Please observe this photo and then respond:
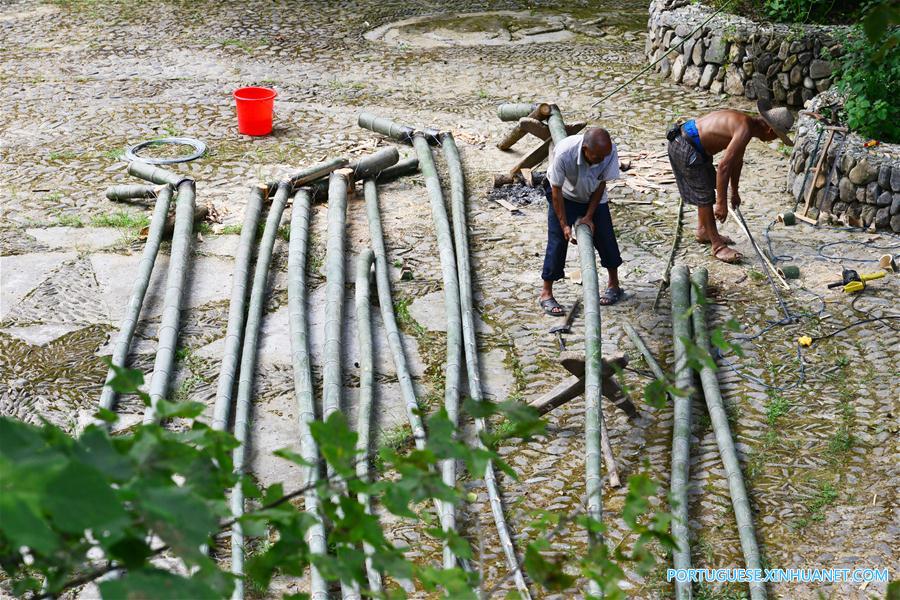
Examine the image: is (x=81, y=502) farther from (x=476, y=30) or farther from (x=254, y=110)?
(x=476, y=30)

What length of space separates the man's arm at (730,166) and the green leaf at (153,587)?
638 centimetres

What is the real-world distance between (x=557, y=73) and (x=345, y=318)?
6.50 meters

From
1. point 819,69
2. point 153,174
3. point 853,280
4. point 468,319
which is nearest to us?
point 468,319

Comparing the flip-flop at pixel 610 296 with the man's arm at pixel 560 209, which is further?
the flip-flop at pixel 610 296

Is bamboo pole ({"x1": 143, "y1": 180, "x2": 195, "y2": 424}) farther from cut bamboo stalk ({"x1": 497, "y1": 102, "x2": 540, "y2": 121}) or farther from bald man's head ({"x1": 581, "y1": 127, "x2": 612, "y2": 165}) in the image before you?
cut bamboo stalk ({"x1": 497, "y1": 102, "x2": 540, "y2": 121})

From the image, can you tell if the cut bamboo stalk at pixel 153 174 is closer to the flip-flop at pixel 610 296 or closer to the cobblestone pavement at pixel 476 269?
the cobblestone pavement at pixel 476 269

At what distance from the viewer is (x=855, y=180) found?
25.3 ft

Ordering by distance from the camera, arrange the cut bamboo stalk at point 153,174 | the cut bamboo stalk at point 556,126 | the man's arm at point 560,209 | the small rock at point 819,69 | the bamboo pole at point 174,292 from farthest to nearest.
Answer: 1. the small rock at point 819,69
2. the cut bamboo stalk at point 153,174
3. the cut bamboo stalk at point 556,126
4. the man's arm at point 560,209
5. the bamboo pole at point 174,292

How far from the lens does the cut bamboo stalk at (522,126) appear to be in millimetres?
8594

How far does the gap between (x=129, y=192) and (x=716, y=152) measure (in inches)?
206

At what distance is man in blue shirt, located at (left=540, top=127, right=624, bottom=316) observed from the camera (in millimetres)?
6250

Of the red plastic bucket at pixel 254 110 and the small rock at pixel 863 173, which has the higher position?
the red plastic bucket at pixel 254 110

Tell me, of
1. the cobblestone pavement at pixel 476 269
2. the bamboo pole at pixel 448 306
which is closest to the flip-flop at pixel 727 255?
the cobblestone pavement at pixel 476 269

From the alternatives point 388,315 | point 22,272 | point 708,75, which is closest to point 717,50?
point 708,75
